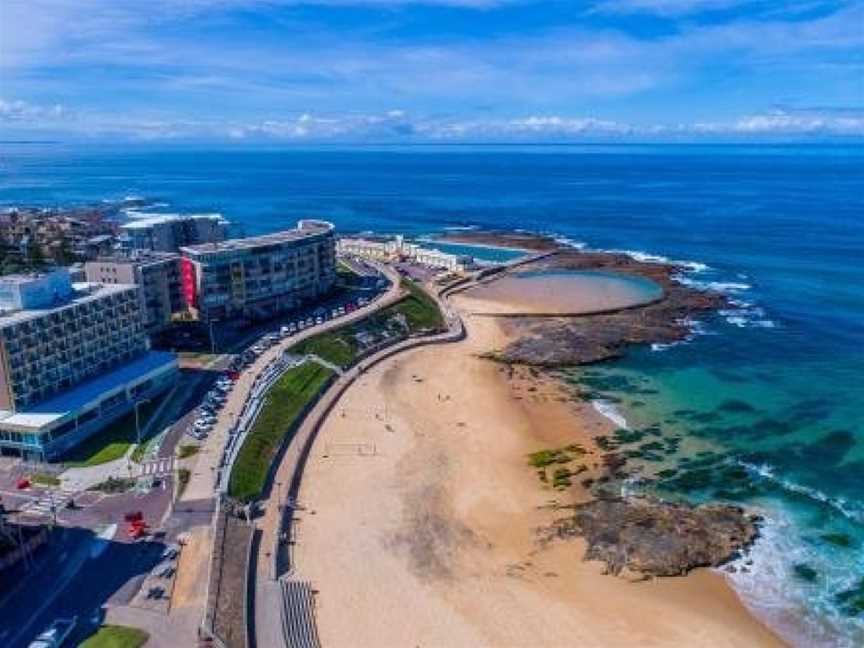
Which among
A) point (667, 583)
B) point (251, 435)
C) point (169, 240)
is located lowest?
point (667, 583)

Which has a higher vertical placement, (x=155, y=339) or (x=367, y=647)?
(x=155, y=339)

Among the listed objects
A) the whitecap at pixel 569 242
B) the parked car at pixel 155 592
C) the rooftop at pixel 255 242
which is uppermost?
the rooftop at pixel 255 242

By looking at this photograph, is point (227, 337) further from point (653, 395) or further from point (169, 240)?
point (653, 395)

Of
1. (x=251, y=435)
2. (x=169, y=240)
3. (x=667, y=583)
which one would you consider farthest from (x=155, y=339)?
(x=667, y=583)

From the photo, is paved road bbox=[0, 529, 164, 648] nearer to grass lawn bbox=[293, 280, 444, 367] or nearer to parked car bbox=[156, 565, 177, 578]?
parked car bbox=[156, 565, 177, 578]

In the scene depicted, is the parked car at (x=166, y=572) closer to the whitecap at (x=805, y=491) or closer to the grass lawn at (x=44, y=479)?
the grass lawn at (x=44, y=479)

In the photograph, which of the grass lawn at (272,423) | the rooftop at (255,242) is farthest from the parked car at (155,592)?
the rooftop at (255,242)
